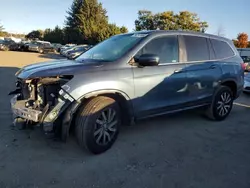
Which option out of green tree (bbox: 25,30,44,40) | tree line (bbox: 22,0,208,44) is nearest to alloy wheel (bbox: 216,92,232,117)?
tree line (bbox: 22,0,208,44)

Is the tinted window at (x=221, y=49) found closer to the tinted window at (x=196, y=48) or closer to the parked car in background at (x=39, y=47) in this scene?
the tinted window at (x=196, y=48)

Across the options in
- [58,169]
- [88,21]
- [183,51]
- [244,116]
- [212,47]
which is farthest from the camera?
[88,21]

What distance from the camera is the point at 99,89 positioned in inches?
136

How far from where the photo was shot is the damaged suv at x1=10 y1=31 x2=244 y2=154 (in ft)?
10.9

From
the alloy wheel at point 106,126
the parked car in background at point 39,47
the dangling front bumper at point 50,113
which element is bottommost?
the alloy wheel at point 106,126

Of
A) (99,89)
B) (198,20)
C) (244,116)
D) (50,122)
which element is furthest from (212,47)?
(198,20)

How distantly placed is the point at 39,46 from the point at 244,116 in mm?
33777

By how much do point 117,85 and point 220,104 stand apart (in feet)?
9.55

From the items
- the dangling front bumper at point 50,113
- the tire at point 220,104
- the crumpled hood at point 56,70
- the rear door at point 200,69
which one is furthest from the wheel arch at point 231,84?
the dangling front bumper at point 50,113

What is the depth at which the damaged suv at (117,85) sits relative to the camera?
3.33m

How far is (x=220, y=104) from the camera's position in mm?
5445

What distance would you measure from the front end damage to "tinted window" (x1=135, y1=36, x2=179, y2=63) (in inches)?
55.7

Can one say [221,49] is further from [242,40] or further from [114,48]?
[242,40]

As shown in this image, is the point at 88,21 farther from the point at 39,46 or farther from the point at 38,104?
the point at 38,104
